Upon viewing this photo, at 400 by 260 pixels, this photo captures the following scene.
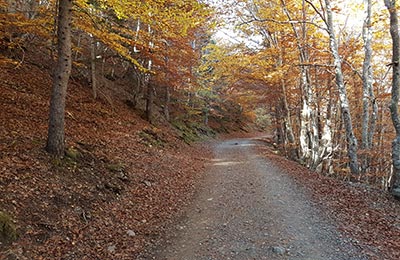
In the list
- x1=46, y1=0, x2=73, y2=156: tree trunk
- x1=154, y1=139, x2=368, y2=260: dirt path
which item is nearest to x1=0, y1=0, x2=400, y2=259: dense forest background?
x1=46, y1=0, x2=73, y2=156: tree trunk

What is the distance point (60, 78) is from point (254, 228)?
5676 mm

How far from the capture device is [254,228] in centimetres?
603

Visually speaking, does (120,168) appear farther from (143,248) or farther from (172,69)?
(172,69)

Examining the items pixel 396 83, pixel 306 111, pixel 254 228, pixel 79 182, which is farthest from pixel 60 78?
pixel 306 111

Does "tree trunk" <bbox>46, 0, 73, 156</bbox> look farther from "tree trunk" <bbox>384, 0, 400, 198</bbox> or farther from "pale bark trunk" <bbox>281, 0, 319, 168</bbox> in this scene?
"pale bark trunk" <bbox>281, 0, 319, 168</bbox>

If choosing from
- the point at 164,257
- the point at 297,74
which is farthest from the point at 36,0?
the point at 297,74

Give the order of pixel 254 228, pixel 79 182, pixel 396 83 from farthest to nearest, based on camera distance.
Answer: pixel 396 83, pixel 79 182, pixel 254 228

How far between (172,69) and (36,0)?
6949mm

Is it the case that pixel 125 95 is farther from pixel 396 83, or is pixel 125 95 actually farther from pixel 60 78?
pixel 396 83

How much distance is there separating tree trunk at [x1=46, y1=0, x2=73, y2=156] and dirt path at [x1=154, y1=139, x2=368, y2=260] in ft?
11.9

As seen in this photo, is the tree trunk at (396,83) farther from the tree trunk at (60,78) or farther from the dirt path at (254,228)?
the tree trunk at (60,78)

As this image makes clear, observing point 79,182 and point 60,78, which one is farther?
point 60,78

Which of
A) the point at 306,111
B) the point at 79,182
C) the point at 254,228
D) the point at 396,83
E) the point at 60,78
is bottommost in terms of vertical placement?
the point at 254,228

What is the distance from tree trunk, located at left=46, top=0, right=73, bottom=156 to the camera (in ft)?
20.7
